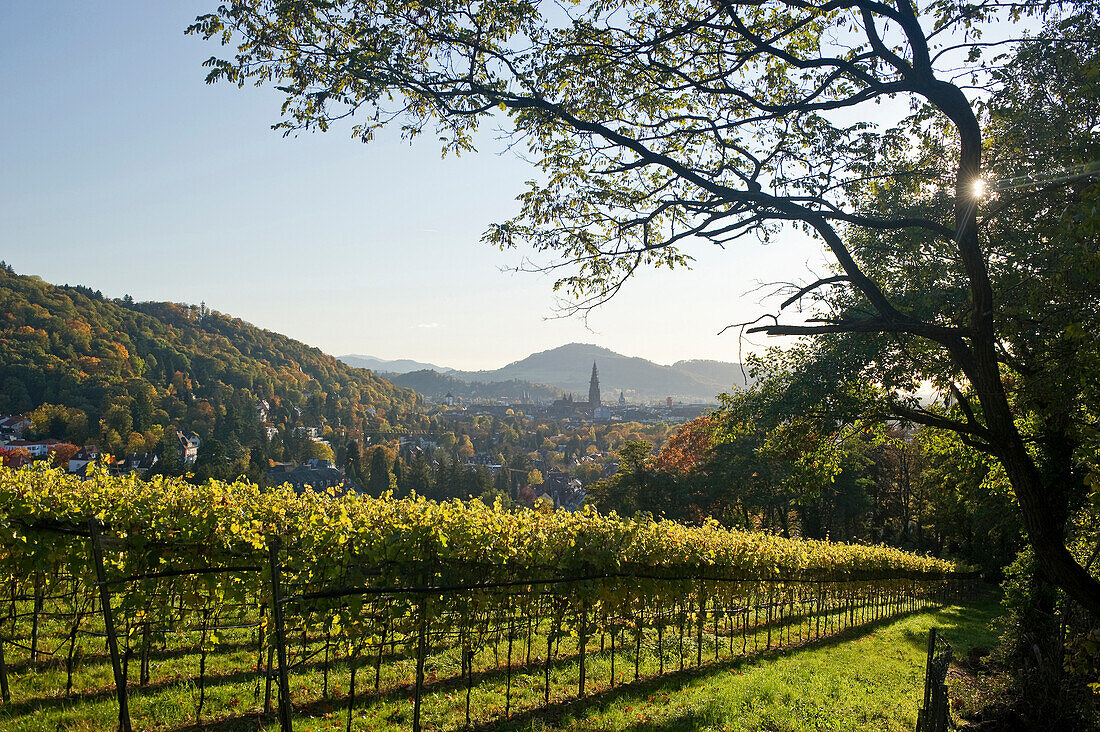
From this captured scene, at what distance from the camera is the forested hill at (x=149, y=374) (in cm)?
10188

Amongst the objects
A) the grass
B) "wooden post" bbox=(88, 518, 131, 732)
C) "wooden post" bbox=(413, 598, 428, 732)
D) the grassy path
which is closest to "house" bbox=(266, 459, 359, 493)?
the grassy path

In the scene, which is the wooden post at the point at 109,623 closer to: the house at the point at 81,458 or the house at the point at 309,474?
the house at the point at 81,458

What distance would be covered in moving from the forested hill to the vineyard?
98823 millimetres

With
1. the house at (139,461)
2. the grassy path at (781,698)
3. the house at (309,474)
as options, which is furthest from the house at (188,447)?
the grassy path at (781,698)

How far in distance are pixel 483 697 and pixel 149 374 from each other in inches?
5625

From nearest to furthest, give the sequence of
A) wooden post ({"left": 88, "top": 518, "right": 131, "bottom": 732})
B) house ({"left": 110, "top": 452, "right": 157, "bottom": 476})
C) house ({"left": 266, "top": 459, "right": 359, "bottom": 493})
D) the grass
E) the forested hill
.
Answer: wooden post ({"left": 88, "top": 518, "right": 131, "bottom": 732}) < the grass < house ({"left": 110, "top": 452, "right": 157, "bottom": 476}) < house ({"left": 266, "top": 459, "right": 359, "bottom": 493}) < the forested hill

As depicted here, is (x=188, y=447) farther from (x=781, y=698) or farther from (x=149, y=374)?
(x=781, y=698)

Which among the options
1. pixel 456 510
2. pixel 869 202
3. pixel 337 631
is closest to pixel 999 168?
pixel 869 202

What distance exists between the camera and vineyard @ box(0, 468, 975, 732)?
598 cm

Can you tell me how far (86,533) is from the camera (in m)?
5.56

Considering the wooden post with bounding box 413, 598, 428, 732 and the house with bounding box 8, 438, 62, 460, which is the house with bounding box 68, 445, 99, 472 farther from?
the wooden post with bounding box 413, 598, 428, 732

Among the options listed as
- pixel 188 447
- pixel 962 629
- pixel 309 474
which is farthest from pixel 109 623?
pixel 188 447

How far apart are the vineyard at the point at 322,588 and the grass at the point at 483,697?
55 millimetres

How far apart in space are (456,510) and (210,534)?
104 inches
